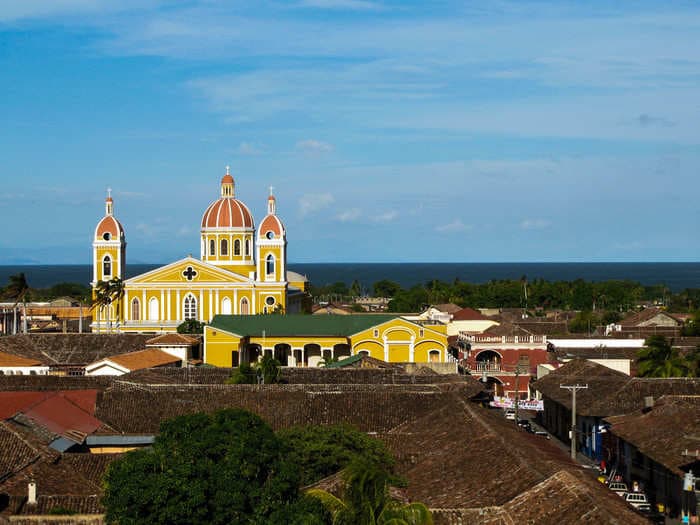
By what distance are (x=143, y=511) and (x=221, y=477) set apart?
5.06ft

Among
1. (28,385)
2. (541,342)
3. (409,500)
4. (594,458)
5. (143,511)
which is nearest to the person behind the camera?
(143,511)

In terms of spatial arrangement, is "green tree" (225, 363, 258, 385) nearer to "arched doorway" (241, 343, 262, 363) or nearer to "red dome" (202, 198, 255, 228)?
"arched doorway" (241, 343, 262, 363)

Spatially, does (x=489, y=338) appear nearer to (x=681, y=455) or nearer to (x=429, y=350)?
(x=429, y=350)

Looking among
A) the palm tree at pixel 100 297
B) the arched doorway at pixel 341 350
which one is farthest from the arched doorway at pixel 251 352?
the palm tree at pixel 100 297

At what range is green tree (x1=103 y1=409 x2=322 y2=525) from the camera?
24.8m

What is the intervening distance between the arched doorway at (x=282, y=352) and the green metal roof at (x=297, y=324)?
1.10m

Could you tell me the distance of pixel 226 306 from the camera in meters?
91.4

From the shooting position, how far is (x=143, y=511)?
24922 millimetres

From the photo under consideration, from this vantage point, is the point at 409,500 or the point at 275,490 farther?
the point at 409,500

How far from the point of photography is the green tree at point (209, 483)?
24766mm

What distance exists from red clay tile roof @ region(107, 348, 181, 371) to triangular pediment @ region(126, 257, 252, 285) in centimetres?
2010

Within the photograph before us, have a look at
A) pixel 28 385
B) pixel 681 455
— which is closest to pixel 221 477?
pixel 681 455

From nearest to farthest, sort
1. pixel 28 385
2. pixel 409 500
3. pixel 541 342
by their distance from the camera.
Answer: pixel 409 500 → pixel 28 385 → pixel 541 342

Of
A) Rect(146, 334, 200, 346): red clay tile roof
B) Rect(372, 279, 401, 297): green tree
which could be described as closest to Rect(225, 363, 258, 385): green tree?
Rect(146, 334, 200, 346): red clay tile roof
